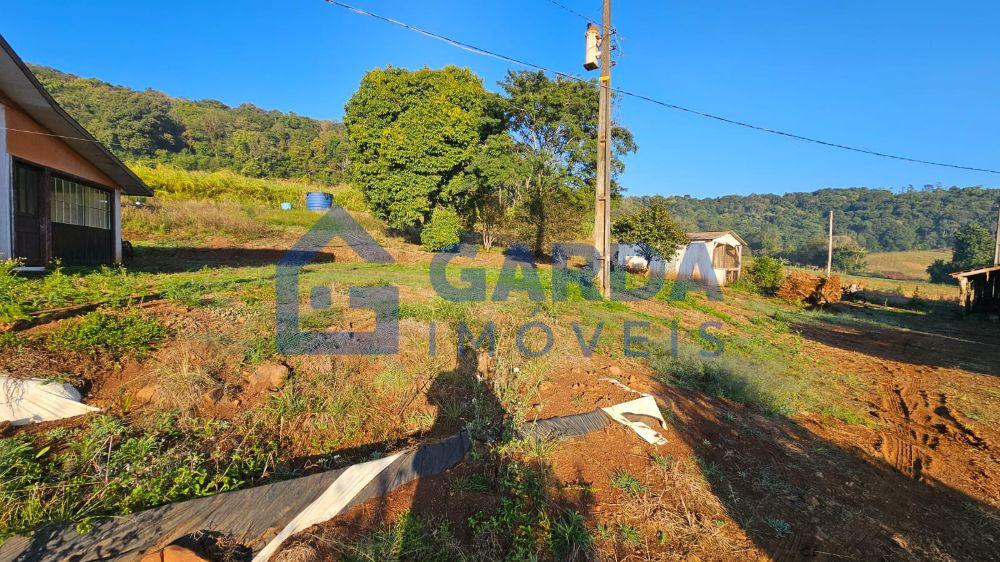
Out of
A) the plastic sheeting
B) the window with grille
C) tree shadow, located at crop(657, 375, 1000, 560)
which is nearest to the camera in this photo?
the plastic sheeting

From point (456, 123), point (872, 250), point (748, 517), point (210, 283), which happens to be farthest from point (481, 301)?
point (872, 250)

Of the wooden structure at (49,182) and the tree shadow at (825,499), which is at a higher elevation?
the wooden structure at (49,182)

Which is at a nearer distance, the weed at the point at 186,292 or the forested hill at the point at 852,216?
the weed at the point at 186,292

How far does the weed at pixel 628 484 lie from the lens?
3.21m

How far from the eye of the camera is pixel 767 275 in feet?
69.2

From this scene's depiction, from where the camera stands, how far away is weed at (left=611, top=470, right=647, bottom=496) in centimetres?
321

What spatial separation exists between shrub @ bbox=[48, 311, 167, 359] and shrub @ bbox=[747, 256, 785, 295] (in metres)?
23.6

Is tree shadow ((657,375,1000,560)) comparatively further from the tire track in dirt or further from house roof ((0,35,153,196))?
house roof ((0,35,153,196))

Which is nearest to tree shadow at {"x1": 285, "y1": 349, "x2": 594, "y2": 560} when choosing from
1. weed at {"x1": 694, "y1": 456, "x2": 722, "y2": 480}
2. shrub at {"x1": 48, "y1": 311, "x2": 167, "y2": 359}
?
weed at {"x1": 694, "y1": 456, "x2": 722, "y2": 480}

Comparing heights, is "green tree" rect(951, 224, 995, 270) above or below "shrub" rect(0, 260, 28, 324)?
above

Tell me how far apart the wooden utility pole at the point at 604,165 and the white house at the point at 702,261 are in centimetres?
1441

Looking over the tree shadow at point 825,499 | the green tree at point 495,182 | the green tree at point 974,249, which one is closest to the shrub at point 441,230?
the green tree at point 495,182

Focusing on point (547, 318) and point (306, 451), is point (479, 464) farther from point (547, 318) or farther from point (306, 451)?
point (547, 318)

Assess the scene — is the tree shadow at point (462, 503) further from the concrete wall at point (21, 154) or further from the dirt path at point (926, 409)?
the concrete wall at point (21, 154)
